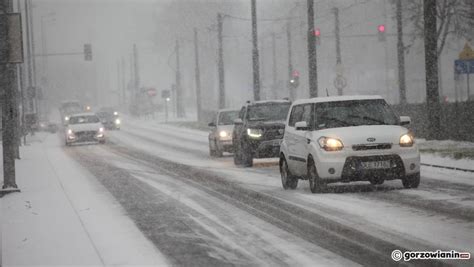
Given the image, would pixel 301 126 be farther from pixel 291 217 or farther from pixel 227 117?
pixel 227 117

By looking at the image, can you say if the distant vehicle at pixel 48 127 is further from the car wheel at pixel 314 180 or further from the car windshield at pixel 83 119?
the car wheel at pixel 314 180

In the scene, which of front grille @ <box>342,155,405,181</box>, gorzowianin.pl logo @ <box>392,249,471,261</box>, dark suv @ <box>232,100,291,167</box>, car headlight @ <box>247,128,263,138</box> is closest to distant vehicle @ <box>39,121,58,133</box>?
dark suv @ <box>232,100,291,167</box>

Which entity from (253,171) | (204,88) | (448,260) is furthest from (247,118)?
(204,88)

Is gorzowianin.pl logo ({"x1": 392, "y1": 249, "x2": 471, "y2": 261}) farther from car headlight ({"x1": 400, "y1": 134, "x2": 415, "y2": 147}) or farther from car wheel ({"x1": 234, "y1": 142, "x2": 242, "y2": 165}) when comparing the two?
car wheel ({"x1": 234, "y1": 142, "x2": 242, "y2": 165})

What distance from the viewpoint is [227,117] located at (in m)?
29.5

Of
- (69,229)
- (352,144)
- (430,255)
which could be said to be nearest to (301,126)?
(352,144)

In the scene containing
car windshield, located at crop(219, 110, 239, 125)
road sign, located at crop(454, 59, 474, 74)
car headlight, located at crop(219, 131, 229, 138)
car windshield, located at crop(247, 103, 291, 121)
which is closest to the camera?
car windshield, located at crop(247, 103, 291, 121)

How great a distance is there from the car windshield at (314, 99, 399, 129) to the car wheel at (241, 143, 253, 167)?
7280 mm

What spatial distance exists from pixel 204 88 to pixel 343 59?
17.8 metres

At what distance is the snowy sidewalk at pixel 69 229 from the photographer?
9.15 metres

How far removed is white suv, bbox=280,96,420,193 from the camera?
1417 cm

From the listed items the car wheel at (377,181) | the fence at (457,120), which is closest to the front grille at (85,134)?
the fence at (457,120)

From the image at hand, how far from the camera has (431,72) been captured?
1059 inches

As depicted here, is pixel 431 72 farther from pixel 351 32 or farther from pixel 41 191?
→ pixel 351 32
